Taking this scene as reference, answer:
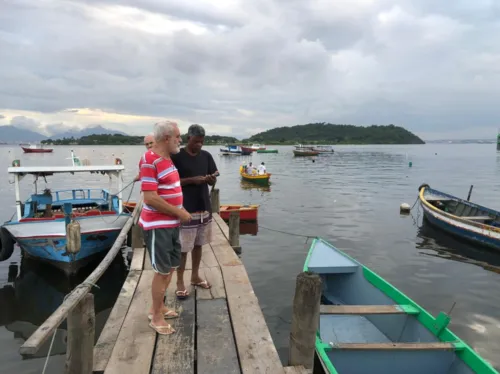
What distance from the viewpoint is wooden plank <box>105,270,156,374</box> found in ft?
Answer: 10.9

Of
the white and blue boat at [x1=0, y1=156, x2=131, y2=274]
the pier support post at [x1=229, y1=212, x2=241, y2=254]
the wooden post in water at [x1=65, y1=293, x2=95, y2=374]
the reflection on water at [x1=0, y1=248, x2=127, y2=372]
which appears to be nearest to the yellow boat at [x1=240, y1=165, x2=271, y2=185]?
the reflection on water at [x1=0, y1=248, x2=127, y2=372]

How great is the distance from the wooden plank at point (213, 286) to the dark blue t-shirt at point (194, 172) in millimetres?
→ 1176

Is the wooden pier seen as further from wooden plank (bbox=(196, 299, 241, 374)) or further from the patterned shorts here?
the patterned shorts

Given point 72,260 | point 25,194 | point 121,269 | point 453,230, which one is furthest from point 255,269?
point 25,194

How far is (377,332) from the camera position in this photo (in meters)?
6.81

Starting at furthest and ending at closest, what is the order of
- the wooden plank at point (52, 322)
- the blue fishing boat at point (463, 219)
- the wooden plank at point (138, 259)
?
the blue fishing boat at point (463, 219), the wooden plank at point (138, 259), the wooden plank at point (52, 322)

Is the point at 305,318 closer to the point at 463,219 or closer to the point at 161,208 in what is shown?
the point at 161,208

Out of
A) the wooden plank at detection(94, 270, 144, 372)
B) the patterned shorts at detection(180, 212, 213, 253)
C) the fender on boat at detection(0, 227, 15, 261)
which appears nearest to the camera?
the wooden plank at detection(94, 270, 144, 372)

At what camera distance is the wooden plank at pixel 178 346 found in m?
3.34

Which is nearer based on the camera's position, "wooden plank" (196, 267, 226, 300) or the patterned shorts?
the patterned shorts

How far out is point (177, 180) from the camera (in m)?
3.75

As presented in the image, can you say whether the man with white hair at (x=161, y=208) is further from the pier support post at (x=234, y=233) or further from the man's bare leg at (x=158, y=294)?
the pier support post at (x=234, y=233)

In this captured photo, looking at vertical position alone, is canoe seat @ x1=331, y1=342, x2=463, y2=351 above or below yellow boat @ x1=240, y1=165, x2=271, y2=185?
above

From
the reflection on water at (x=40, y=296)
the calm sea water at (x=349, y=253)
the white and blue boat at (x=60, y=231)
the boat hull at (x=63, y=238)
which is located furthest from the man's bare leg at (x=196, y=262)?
the boat hull at (x=63, y=238)
